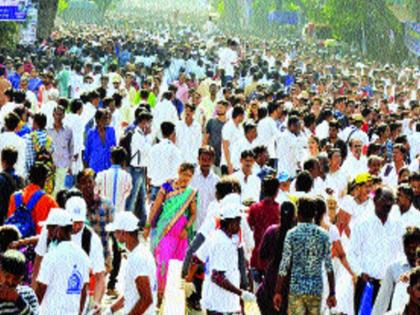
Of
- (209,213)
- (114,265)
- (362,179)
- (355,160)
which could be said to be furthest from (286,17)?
(209,213)

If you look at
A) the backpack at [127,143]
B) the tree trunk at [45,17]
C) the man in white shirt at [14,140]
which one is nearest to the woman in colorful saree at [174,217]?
the man in white shirt at [14,140]

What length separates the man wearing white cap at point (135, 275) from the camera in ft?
29.6

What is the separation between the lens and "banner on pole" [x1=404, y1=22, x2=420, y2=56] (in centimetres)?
5081

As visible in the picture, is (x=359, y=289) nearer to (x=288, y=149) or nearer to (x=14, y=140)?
(x=14, y=140)

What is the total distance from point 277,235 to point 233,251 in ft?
2.29

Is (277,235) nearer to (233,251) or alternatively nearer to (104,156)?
(233,251)

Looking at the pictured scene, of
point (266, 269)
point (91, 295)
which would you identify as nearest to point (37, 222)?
point (91, 295)

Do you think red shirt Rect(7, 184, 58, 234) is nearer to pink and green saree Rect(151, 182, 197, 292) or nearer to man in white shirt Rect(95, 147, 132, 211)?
pink and green saree Rect(151, 182, 197, 292)

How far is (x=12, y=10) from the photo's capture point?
32500mm

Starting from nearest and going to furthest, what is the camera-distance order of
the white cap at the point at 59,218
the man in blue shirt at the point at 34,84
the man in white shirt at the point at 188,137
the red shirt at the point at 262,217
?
the white cap at the point at 59,218
the red shirt at the point at 262,217
the man in white shirt at the point at 188,137
the man in blue shirt at the point at 34,84

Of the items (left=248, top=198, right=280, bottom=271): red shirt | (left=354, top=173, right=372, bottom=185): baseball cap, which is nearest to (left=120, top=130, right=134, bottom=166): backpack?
(left=354, top=173, right=372, bottom=185): baseball cap

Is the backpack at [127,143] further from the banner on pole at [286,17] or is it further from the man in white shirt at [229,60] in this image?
the banner on pole at [286,17]

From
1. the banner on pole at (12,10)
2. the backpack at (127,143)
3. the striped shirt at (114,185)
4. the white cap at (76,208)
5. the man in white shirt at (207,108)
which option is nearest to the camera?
the white cap at (76,208)

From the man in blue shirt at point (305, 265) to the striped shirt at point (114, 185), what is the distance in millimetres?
4172
